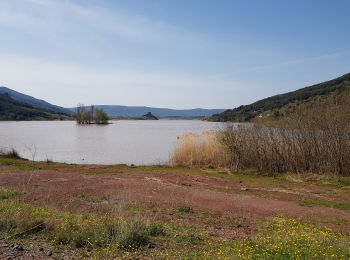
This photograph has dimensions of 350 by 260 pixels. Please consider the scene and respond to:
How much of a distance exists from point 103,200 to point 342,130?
13.0m

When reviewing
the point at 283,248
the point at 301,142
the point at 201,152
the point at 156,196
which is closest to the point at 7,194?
the point at 156,196

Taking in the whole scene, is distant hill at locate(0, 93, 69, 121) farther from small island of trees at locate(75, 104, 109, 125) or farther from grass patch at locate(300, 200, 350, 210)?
grass patch at locate(300, 200, 350, 210)

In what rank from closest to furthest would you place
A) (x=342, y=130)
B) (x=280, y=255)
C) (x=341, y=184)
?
(x=280, y=255) < (x=341, y=184) < (x=342, y=130)

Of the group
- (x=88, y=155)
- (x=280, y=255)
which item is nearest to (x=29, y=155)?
(x=88, y=155)

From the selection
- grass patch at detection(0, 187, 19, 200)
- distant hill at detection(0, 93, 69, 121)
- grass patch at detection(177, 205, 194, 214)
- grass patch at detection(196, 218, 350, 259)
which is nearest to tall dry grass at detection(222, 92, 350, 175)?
grass patch at detection(177, 205, 194, 214)

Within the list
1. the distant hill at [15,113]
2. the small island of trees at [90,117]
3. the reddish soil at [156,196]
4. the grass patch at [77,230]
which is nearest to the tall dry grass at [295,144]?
the reddish soil at [156,196]

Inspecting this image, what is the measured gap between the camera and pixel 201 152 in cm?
2644

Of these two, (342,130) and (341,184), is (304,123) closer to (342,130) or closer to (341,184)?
(342,130)

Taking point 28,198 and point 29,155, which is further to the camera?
point 29,155

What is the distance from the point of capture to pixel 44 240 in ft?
23.4

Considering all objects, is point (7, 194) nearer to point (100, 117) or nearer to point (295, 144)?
point (295, 144)

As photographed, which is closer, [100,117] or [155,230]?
[155,230]

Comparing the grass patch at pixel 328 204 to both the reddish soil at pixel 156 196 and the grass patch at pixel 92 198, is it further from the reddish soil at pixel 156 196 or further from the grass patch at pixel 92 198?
the grass patch at pixel 92 198

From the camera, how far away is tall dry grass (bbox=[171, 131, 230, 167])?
25391 mm
